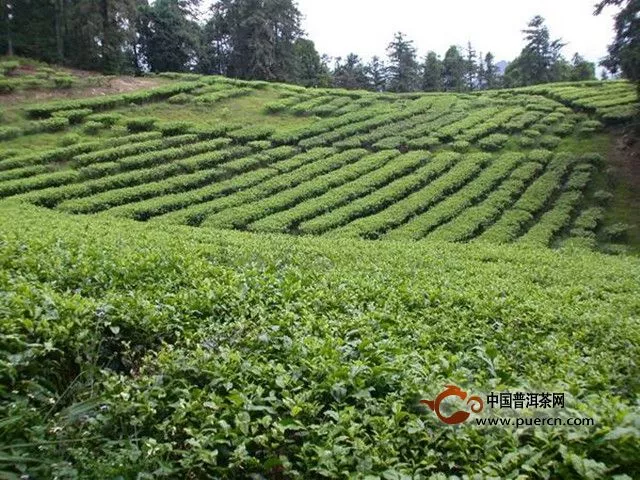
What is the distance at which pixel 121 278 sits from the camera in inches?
199

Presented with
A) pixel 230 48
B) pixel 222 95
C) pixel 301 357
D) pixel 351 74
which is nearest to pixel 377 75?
pixel 351 74

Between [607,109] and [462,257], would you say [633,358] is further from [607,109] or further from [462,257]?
[607,109]

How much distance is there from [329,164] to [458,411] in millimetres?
18766

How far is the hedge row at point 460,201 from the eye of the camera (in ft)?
53.8

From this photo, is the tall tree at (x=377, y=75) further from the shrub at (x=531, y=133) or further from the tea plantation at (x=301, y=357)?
the tea plantation at (x=301, y=357)

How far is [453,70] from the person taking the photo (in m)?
55.7

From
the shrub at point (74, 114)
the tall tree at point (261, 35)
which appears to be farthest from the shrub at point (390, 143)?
the tall tree at point (261, 35)

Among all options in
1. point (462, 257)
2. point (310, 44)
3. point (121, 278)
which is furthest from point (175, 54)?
point (121, 278)

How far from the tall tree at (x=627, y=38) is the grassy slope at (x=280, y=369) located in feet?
60.5

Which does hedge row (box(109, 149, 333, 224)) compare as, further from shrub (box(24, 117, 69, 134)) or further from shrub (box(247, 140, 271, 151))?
shrub (box(24, 117, 69, 134))

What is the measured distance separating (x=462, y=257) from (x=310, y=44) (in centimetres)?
4341

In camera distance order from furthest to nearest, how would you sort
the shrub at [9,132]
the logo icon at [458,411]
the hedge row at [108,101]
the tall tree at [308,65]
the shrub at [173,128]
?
the tall tree at [308,65], the shrub at [173,128], the hedge row at [108,101], the shrub at [9,132], the logo icon at [458,411]

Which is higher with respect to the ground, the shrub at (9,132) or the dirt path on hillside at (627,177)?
the shrub at (9,132)

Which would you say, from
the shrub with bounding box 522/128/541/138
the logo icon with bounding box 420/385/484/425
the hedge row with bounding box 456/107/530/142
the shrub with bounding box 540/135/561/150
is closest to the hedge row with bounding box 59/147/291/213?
the hedge row with bounding box 456/107/530/142
